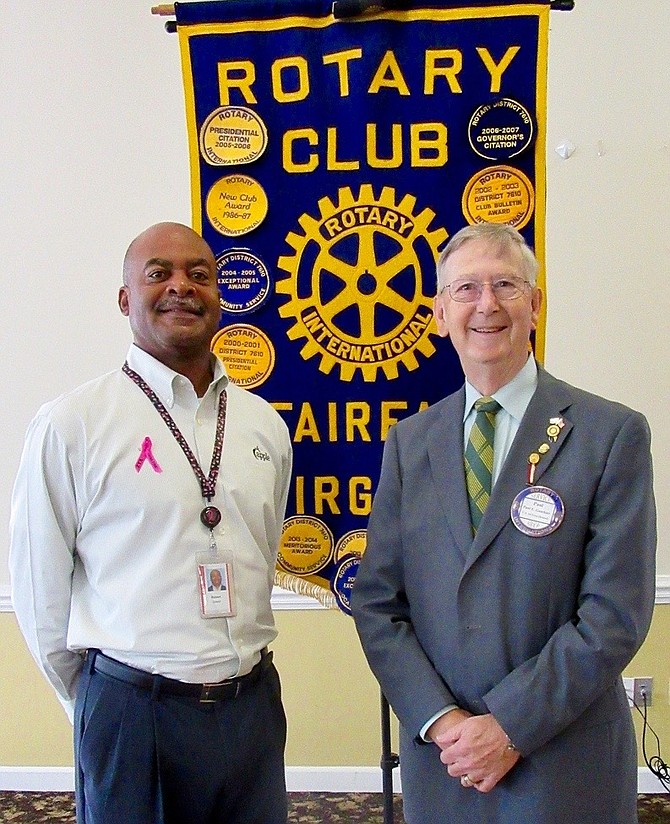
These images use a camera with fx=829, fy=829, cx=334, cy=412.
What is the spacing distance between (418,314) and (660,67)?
51.1 inches

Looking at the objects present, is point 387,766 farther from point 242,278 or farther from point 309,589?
point 242,278

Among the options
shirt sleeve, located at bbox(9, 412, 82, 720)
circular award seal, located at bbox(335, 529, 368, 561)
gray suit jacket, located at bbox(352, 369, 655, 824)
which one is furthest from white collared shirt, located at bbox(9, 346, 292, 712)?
circular award seal, located at bbox(335, 529, 368, 561)

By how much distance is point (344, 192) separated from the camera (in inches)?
85.4

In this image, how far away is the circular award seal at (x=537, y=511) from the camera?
144 centimetres

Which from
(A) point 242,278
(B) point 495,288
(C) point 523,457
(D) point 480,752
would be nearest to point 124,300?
(A) point 242,278

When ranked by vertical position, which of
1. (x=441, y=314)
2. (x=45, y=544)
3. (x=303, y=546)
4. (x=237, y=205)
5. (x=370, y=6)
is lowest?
(x=303, y=546)

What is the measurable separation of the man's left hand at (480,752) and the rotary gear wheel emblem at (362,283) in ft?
3.28

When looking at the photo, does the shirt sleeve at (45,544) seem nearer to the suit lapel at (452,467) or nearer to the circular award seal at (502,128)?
the suit lapel at (452,467)

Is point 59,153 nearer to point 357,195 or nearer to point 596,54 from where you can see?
point 357,195

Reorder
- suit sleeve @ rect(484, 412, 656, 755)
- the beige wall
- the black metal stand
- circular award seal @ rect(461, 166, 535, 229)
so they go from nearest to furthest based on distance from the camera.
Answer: suit sleeve @ rect(484, 412, 656, 755), the black metal stand, circular award seal @ rect(461, 166, 535, 229), the beige wall

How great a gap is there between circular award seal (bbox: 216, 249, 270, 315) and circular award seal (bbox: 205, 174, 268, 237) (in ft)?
0.20

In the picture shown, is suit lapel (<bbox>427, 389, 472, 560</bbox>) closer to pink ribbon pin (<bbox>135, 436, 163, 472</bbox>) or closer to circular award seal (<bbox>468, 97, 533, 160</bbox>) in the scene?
pink ribbon pin (<bbox>135, 436, 163, 472</bbox>)

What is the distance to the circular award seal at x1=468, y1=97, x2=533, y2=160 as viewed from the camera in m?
2.10

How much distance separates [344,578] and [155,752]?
80cm
